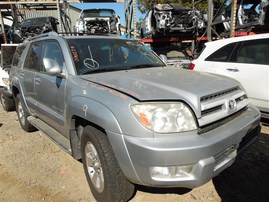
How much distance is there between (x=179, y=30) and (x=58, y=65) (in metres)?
8.96

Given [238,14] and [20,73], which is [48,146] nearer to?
[20,73]

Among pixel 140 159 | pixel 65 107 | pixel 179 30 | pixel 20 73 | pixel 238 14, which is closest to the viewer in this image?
pixel 140 159

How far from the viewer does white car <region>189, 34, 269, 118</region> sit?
5.04 metres

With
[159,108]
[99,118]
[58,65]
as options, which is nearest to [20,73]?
[58,65]

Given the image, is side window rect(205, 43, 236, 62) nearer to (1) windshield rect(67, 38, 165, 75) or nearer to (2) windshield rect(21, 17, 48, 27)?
(1) windshield rect(67, 38, 165, 75)

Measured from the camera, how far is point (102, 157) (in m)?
2.67

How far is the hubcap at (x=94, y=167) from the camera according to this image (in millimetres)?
2883

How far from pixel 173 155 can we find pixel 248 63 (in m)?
3.73

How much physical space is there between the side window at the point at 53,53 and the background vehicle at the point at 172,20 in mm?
7642

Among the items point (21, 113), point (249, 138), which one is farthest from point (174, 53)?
point (249, 138)

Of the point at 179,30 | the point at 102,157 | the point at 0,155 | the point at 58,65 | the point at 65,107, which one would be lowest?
the point at 0,155

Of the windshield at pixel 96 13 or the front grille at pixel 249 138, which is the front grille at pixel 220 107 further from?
the windshield at pixel 96 13

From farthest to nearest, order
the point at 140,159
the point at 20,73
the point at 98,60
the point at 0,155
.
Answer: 1. the point at 20,73
2. the point at 0,155
3. the point at 98,60
4. the point at 140,159

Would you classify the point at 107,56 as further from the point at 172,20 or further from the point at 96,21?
the point at 96,21
